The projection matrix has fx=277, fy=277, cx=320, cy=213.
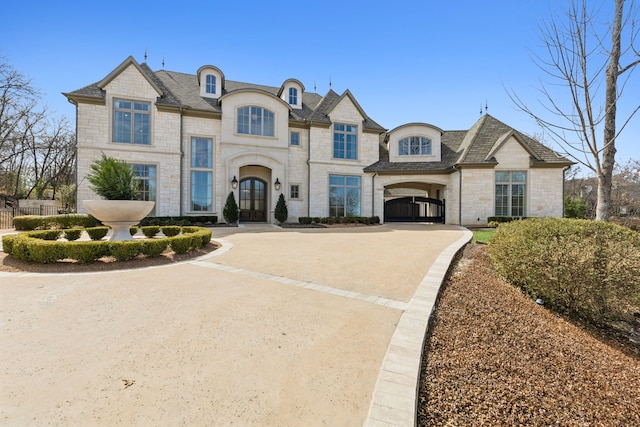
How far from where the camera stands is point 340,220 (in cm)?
1781

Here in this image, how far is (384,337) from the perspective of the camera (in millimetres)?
3344

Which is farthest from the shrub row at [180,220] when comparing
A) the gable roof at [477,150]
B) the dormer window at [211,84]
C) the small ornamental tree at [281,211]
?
the gable roof at [477,150]

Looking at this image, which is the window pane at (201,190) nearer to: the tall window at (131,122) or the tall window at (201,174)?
the tall window at (201,174)

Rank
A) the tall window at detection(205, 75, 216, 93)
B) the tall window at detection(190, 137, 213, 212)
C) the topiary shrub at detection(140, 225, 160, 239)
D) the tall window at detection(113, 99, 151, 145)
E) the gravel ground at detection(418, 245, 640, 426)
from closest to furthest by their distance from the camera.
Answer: the gravel ground at detection(418, 245, 640, 426) < the topiary shrub at detection(140, 225, 160, 239) < the tall window at detection(113, 99, 151, 145) < the tall window at detection(190, 137, 213, 212) < the tall window at detection(205, 75, 216, 93)

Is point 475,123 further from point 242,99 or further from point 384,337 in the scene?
point 384,337

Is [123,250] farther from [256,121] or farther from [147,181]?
[256,121]

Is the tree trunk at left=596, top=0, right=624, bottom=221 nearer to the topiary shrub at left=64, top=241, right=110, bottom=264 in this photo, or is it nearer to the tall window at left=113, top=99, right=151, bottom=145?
the topiary shrub at left=64, top=241, right=110, bottom=264

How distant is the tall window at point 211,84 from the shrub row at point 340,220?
976cm

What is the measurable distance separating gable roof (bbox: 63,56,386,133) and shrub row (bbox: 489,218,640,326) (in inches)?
581

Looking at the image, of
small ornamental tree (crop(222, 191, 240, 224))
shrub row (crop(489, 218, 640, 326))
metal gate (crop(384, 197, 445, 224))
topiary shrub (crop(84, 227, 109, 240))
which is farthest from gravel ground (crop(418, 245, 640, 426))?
metal gate (crop(384, 197, 445, 224))

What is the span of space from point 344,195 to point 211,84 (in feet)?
36.2

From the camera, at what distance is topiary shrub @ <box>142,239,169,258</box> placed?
6.84 meters

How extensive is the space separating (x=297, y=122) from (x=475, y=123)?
13.4 meters

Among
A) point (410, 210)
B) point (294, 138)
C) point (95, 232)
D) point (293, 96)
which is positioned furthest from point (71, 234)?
point (410, 210)
